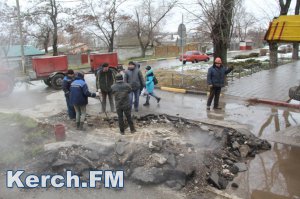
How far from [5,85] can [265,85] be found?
11.9 meters

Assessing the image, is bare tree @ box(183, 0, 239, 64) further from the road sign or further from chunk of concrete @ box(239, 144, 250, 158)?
chunk of concrete @ box(239, 144, 250, 158)

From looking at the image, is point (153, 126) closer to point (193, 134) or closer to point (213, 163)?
point (193, 134)

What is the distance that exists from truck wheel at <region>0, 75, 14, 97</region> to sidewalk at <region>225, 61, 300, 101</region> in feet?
32.3

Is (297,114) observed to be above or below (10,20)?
below

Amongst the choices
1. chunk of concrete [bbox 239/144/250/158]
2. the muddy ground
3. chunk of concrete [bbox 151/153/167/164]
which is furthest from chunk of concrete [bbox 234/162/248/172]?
chunk of concrete [bbox 151/153/167/164]

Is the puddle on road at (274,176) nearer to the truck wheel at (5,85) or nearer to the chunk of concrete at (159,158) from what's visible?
the chunk of concrete at (159,158)

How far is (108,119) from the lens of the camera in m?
8.63

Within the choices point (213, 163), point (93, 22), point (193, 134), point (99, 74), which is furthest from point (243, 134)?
point (93, 22)

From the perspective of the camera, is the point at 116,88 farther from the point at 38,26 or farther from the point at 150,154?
the point at 38,26

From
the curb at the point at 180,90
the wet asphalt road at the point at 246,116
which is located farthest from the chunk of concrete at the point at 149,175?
the curb at the point at 180,90

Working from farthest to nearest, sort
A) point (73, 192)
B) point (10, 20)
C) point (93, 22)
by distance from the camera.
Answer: point (93, 22), point (10, 20), point (73, 192)

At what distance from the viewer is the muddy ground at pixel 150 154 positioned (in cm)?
516

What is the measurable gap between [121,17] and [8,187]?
3640cm

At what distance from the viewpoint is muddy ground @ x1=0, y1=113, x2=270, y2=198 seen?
516 centimetres
